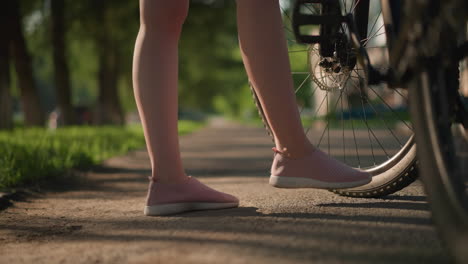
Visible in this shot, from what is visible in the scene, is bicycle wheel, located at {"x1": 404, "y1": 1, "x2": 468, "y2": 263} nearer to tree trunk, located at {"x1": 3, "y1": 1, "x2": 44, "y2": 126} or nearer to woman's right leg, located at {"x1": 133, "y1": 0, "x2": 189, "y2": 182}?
woman's right leg, located at {"x1": 133, "y1": 0, "x2": 189, "y2": 182}

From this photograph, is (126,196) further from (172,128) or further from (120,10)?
(120,10)

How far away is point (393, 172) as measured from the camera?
276 centimetres

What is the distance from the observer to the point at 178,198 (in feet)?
8.32

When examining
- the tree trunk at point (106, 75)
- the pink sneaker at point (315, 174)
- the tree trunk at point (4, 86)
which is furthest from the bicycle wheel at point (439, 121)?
the tree trunk at point (106, 75)

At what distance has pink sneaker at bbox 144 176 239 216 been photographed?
252 cm

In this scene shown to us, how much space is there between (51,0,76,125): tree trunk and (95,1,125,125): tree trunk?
1.31 m

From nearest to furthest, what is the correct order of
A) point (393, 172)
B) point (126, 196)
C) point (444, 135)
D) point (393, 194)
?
point (444, 135) < point (393, 172) < point (393, 194) < point (126, 196)

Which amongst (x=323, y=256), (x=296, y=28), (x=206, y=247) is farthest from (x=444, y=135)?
(x=296, y=28)

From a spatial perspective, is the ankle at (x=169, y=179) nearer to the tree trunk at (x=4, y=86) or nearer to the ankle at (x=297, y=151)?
the ankle at (x=297, y=151)

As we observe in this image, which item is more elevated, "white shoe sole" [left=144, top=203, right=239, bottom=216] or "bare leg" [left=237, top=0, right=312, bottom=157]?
"bare leg" [left=237, top=0, right=312, bottom=157]

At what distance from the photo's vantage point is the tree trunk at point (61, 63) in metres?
13.5

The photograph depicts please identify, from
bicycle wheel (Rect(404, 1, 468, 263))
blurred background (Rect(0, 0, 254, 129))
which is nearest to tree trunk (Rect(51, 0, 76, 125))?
blurred background (Rect(0, 0, 254, 129))

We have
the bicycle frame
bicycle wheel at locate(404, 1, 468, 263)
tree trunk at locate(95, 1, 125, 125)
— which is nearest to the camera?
bicycle wheel at locate(404, 1, 468, 263)

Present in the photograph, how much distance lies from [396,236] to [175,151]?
1.02m
